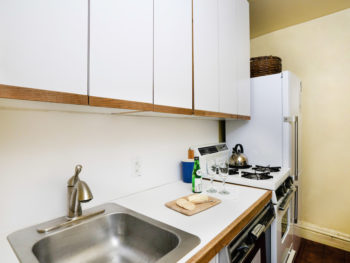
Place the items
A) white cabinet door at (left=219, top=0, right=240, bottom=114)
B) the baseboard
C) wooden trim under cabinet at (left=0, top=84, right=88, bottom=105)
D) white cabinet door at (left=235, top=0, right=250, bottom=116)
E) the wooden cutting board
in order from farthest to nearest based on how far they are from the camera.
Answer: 1. the baseboard
2. white cabinet door at (left=235, top=0, right=250, bottom=116)
3. white cabinet door at (left=219, top=0, right=240, bottom=114)
4. the wooden cutting board
5. wooden trim under cabinet at (left=0, top=84, right=88, bottom=105)

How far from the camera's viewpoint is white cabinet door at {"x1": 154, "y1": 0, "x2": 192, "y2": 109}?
3.58 feet

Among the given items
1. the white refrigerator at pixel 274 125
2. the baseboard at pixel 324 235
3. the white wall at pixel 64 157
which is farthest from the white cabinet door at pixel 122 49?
the baseboard at pixel 324 235

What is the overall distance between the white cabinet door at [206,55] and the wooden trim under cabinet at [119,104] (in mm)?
436

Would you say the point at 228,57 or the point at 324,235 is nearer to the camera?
the point at 228,57

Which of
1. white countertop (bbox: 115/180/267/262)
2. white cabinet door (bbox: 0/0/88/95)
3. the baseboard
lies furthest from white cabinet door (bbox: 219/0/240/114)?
the baseboard

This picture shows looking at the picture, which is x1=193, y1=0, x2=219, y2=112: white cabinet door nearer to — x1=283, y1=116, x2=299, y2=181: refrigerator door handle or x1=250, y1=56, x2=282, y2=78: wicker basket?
x1=250, y1=56, x2=282, y2=78: wicker basket

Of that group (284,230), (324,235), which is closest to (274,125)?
(284,230)

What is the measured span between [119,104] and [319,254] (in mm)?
2635

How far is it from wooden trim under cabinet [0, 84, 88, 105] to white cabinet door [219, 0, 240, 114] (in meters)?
1.11

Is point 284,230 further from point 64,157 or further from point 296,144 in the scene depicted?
point 64,157

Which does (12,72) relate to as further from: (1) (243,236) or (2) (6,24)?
(1) (243,236)

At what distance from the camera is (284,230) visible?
5.55 ft

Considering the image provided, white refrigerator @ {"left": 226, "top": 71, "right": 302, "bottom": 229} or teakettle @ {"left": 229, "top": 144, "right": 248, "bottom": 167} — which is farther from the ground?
white refrigerator @ {"left": 226, "top": 71, "right": 302, "bottom": 229}

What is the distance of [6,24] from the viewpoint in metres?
0.60
